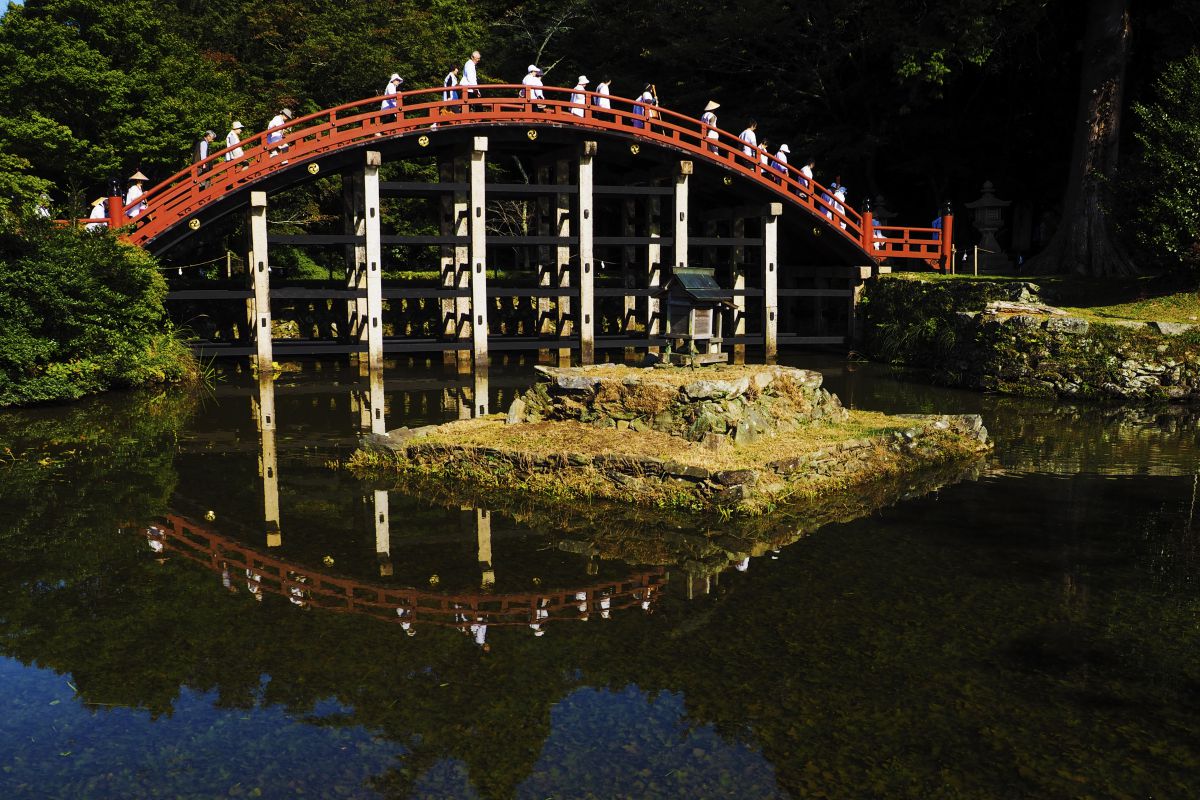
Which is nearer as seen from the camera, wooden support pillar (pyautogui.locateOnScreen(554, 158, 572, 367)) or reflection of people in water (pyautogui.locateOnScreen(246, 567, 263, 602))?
reflection of people in water (pyautogui.locateOnScreen(246, 567, 263, 602))

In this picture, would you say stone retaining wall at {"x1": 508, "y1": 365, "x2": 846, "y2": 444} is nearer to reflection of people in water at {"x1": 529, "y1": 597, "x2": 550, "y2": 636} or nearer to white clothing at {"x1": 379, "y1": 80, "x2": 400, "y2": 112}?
reflection of people in water at {"x1": 529, "y1": 597, "x2": 550, "y2": 636}

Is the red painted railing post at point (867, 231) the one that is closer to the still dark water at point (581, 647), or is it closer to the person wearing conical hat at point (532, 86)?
the person wearing conical hat at point (532, 86)

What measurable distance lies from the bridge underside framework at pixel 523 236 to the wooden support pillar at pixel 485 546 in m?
13.1

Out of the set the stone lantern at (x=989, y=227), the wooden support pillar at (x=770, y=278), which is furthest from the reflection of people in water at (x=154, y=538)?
the stone lantern at (x=989, y=227)

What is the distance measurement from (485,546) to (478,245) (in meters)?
16.1

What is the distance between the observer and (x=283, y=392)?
23.4 metres

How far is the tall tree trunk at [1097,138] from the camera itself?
28.4m

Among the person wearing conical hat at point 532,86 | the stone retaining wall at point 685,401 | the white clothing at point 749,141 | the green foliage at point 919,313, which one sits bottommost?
the stone retaining wall at point 685,401

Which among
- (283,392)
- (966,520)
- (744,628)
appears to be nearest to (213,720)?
(744,628)

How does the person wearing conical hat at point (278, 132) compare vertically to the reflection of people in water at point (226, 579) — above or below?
above

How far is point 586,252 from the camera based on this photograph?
28219mm

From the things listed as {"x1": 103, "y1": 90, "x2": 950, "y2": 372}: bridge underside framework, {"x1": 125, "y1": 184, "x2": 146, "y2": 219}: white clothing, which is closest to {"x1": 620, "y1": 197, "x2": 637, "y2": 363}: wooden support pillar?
{"x1": 103, "y1": 90, "x2": 950, "y2": 372}: bridge underside framework

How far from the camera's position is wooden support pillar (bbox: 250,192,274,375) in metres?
24.8

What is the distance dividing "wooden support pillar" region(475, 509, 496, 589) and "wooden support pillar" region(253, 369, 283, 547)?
2334 millimetres
